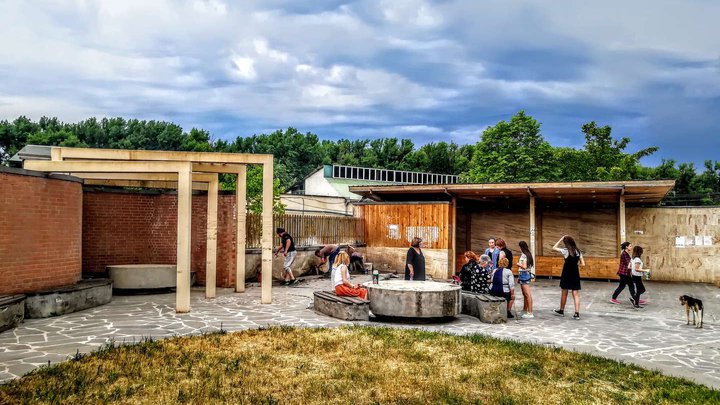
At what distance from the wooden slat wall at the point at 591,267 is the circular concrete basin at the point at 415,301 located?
37.9ft

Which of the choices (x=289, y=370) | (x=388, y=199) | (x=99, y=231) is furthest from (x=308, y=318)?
(x=388, y=199)

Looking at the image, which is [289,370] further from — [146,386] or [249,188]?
[249,188]

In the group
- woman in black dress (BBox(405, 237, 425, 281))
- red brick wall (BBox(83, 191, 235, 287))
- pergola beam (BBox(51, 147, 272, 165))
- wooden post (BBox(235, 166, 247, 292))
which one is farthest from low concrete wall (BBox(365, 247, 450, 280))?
pergola beam (BBox(51, 147, 272, 165))

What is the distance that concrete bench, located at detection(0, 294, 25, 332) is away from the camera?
9.02 metres

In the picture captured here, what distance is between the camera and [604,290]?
1719 cm

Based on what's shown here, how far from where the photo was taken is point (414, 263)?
12.9 meters

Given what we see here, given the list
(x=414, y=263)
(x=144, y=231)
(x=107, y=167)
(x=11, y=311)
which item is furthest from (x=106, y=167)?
(x=414, y=263)

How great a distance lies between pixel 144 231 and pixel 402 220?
9670 mm

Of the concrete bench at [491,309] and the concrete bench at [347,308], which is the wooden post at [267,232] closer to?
the concrete bench at [347,308]

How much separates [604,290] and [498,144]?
30509 millimetres

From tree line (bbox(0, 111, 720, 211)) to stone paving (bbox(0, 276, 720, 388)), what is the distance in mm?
11431

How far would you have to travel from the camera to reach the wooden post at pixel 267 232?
1238 cm

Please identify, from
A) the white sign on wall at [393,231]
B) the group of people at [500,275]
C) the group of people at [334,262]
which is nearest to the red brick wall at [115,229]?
the group of people at [334,262]

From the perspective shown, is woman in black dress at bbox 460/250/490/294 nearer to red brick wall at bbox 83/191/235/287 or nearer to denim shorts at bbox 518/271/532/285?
denim shorts at bbox 518/271/532/285
